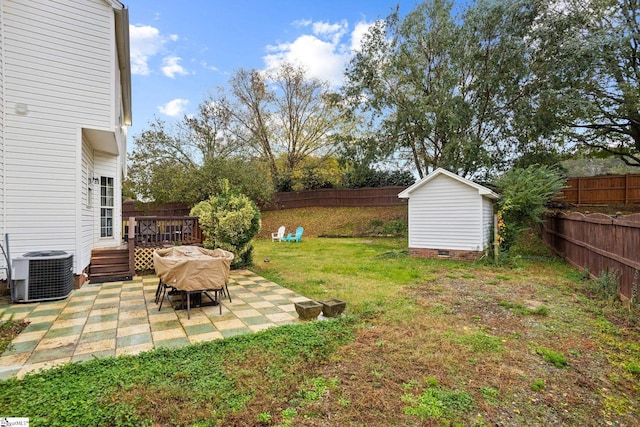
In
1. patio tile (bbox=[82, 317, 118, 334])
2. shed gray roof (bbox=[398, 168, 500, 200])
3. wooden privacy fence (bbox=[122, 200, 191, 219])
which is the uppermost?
shed gray roof (bbox=[398, 168, 500, 200])

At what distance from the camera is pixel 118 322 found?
420 cm

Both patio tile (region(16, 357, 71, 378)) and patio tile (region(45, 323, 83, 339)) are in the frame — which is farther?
patio tile (region(45, 323, 83, 339))

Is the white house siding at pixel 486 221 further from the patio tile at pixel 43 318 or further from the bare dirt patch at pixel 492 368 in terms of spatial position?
the patio tile at pixel 43 318

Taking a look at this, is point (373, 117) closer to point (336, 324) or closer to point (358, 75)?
point (358, 75)

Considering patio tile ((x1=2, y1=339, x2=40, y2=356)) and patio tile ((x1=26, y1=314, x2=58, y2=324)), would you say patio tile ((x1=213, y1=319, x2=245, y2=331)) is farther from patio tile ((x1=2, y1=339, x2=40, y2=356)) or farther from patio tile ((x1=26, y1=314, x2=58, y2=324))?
patio tile ((x1=26, y1=314, x2=58, y2=324))

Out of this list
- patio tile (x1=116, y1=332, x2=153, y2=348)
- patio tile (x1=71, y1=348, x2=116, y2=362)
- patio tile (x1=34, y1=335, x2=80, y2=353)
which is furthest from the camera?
patio tile (x1=116, y1=332, x2=153, y2=348)

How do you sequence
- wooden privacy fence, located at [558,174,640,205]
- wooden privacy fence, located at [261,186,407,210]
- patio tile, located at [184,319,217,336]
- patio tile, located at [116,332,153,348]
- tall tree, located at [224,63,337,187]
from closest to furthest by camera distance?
patio tile, located at [116,332,153,348], patio tile, located at [184,319,217,336], wooden privacy fence, located at [558,174,640,205], wooden privacy fence, located at [261,186,407,210], tall tree, located at [224,63,337,187]

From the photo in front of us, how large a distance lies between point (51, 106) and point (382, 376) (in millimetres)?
7172

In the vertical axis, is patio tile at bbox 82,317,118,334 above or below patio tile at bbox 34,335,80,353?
below

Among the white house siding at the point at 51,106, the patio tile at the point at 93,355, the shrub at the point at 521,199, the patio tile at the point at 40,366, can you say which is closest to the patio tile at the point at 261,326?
the patio tile at the point at 93,355

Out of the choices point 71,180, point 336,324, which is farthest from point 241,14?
point 336,324

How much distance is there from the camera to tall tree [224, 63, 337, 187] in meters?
22.0

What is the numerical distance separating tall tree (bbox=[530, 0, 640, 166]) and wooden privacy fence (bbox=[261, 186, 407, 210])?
9.71 meters

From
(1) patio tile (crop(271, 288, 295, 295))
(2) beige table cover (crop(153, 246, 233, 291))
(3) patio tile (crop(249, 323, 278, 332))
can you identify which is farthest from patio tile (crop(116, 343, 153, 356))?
(1) patio tile (crop(271, 288, 295, 295))
